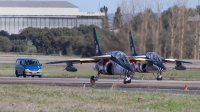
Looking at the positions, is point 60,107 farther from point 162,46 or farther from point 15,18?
point 15,18

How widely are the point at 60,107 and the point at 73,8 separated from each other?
110 metres

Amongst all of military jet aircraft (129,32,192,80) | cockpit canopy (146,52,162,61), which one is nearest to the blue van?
military jet aircraft (129,32,192,80)

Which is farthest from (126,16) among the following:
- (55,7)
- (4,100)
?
(4,100)

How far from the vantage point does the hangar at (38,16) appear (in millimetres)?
123562

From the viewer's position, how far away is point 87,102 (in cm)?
2175

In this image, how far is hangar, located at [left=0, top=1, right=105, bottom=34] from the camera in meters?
124

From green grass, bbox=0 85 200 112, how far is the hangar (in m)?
98.3

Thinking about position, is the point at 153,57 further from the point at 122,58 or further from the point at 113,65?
the point at 122,58

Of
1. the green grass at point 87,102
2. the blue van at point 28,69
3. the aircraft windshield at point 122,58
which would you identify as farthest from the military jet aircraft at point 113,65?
the green grass at point 87,102

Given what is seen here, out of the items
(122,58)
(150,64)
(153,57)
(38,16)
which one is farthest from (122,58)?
(38,16)

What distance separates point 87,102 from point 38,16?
4113 inches

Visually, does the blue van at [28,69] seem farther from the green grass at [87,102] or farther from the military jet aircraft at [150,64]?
the green grass at [87,102]

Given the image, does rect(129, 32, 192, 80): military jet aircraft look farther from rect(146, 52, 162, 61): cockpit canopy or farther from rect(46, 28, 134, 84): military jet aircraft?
rect(46, 28, 134, 84): military jet aircraft

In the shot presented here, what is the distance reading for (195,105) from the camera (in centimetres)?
2097
